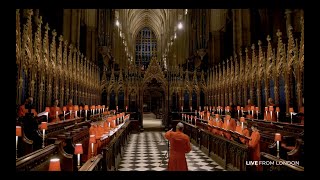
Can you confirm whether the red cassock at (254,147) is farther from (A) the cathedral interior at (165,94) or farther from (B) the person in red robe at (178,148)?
(B) the person in red robe at (178,148)

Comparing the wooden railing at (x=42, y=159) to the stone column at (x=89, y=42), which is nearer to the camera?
the wooden railing at (x=42, y=159)

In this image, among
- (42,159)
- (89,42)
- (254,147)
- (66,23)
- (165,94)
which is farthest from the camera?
(89,42)

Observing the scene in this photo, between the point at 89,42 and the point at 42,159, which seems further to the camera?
the point at 89,42

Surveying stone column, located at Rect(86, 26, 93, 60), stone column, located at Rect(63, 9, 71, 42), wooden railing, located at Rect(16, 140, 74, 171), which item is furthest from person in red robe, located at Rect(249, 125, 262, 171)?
stone column, located at Rect(86, 26, 93, 60)

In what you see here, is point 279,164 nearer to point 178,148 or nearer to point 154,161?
point 178,148

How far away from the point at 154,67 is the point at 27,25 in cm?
1233

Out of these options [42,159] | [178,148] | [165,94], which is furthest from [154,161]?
[165,94]

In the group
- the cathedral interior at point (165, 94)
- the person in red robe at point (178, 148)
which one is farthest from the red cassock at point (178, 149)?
the cathedral interior at point (165, 94)

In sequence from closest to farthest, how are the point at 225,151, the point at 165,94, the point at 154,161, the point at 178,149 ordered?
1. the point at 178,149
2. the point at 225,151
3. the point at 154,161
4. the point at 165,94

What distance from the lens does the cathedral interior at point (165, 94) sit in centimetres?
598

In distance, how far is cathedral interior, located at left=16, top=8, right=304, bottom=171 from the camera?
598 cm

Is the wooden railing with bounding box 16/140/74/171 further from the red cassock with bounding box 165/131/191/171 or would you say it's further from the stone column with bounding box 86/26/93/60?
the stone column with bounding box 86/26/93/60

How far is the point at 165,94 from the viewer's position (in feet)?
69.1
